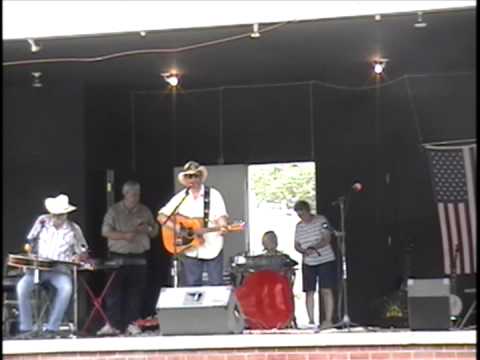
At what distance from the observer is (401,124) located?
10.8 m

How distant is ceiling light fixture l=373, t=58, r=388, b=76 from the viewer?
1008 centimetres

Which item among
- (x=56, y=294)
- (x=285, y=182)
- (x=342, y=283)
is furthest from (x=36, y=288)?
(x=285, y=182)

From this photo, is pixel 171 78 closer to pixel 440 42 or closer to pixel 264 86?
pixel 264 86

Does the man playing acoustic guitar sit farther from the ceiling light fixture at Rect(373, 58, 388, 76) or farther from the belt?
the ceiling light fixture at Rect(373, 58, 388, 76)

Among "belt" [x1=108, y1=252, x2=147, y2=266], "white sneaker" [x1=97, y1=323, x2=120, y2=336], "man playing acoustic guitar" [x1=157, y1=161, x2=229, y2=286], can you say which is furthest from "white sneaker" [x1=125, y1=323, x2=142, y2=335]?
"man playing acoustic guitar" [x1=157, y1=161, x2=229, y2=286]

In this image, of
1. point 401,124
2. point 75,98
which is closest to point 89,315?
point 75,98

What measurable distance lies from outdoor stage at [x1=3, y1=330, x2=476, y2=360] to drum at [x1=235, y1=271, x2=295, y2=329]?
100 centimetres

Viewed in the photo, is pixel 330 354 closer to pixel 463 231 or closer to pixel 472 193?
pixel 463 231

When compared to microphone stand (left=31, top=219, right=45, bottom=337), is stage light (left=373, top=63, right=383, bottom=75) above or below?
above

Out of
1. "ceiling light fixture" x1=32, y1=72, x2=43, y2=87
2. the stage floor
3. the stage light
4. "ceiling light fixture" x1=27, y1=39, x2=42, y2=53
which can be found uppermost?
the stage light

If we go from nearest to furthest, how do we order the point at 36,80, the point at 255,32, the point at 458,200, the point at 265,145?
the point at 458,200
the point at 255,32
the point at 36,80
the point at 265,145

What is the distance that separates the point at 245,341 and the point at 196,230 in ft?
3.87

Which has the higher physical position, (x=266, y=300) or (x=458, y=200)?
(x=458, y=200)

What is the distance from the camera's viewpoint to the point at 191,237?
7859mm
